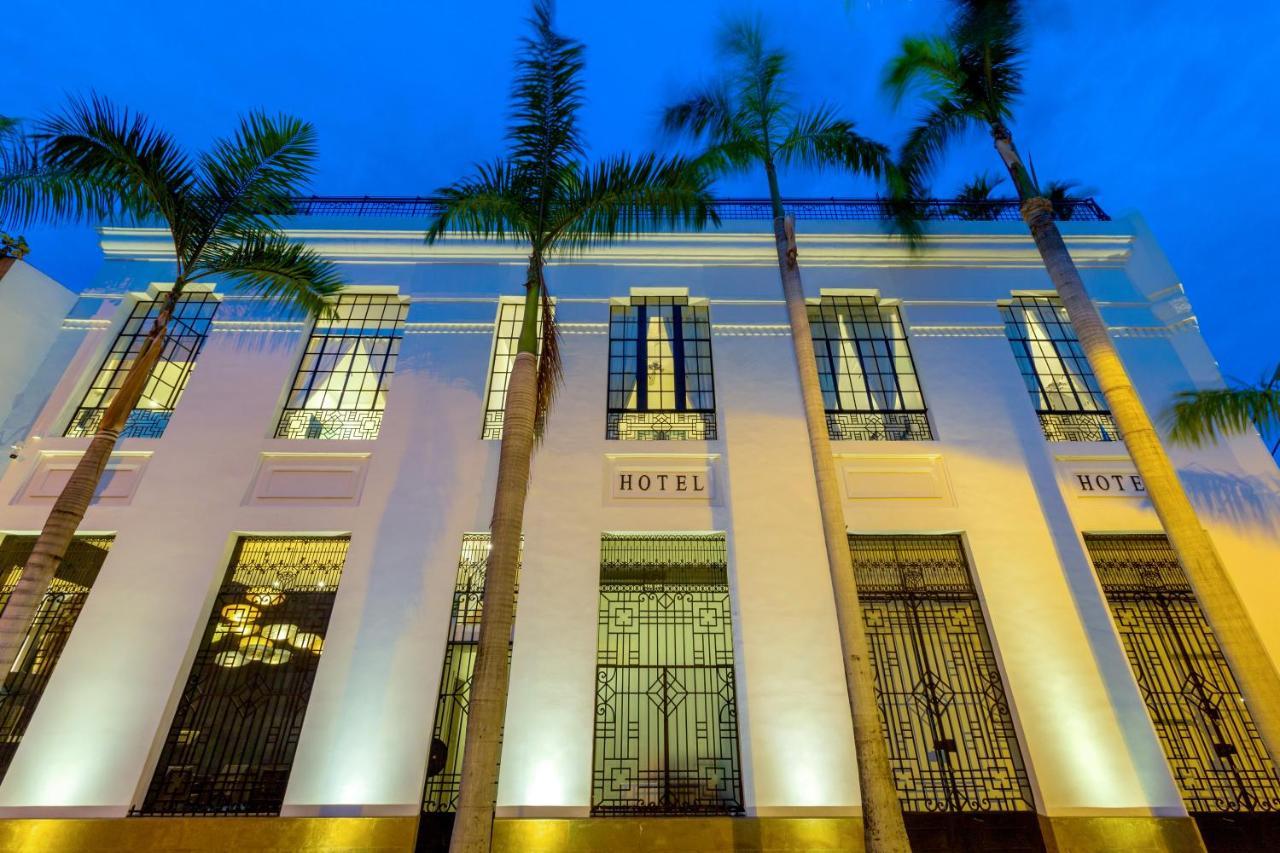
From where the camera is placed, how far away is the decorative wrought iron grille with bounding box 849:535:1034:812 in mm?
7316

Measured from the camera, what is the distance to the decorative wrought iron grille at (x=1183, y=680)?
7.28 meters

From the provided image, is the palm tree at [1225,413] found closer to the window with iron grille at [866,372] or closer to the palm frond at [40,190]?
the window with iron grille at [866,372]

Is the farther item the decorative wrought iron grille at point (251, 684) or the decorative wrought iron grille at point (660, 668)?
the decorative wrought iron grille at point (660, 668)

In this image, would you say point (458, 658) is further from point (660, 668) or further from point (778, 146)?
point (778, 146)

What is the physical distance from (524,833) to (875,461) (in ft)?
21.1

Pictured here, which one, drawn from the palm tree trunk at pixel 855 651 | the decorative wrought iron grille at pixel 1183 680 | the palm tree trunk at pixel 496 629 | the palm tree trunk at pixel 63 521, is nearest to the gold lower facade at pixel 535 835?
the palm tree trunk at pixel 855 651

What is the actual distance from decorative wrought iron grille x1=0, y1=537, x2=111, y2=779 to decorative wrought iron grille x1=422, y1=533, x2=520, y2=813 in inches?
180

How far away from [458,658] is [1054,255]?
A: 9.11m

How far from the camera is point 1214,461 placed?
8719mm

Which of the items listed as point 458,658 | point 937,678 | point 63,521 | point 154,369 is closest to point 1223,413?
point 937,678

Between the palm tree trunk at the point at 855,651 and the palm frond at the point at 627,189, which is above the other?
the palm frond at the point at 627,189

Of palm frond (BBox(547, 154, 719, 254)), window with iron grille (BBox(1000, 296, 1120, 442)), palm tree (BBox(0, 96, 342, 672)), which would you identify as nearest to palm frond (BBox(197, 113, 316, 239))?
palm tree (BBox(0, 96, 342, 672))

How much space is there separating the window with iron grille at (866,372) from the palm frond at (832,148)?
2362mm

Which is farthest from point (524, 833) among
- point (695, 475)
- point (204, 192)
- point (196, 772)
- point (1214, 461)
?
point (1214, 461)
